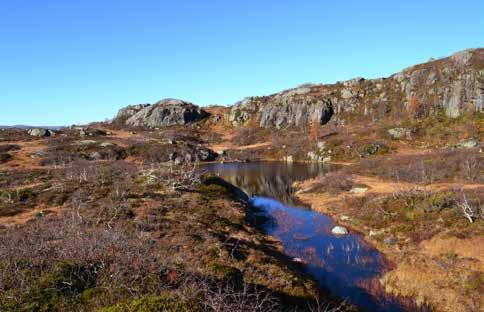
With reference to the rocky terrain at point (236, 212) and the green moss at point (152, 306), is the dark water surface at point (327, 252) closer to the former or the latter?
the rocky terrain at point (236, 212)

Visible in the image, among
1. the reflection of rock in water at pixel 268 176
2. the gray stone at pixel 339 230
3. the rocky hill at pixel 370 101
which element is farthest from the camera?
the rocky hill at pixel 370 101

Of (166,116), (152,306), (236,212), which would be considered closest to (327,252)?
(236,212)

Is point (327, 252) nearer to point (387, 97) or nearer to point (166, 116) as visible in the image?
point (387, 97)

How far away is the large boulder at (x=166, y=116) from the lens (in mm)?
188250

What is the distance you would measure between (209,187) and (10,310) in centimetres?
4458

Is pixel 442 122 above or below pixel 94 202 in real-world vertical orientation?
above

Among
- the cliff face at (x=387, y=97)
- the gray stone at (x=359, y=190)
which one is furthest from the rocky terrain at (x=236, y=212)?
the cliff face at (x=387, y=97)

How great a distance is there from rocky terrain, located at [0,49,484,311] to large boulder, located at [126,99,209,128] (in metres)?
42.1

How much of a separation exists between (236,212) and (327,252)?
47.6ft

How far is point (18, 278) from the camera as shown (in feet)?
40.7

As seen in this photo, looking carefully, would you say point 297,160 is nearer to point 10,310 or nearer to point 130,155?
point 130,155

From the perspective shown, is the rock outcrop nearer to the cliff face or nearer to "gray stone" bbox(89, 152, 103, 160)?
the cliff face

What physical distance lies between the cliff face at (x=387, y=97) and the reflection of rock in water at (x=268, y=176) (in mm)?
43536

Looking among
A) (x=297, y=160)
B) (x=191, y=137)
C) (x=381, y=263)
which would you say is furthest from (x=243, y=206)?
(x=191, y=137)
